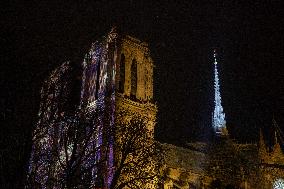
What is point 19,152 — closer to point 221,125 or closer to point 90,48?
point 90,48

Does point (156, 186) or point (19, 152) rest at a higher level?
point (19, 152)

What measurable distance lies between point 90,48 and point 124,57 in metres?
6.22

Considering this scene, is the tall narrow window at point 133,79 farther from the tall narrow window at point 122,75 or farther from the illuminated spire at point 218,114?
the illuminated spire at point 218,114

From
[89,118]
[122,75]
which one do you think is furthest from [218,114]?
[89,118]

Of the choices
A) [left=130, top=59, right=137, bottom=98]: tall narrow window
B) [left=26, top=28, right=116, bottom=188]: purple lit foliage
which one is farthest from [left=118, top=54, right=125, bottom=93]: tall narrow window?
[left=130, top=59, right=137, bottom=98]: tall narrow window

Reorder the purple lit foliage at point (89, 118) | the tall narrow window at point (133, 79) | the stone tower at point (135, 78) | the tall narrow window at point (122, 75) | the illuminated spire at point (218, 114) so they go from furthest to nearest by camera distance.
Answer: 1. the illuminated spire at point (218, 114)
2. the tall narrow window at point (133, 79)
3. the tall narrow window at point (122, 75)
4. the stone tower at point (135, 78)
5. the purple lit foliage at point (89, 118)

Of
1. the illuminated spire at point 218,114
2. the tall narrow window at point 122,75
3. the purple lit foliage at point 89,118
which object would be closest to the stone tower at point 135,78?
the tall narrow window at point 122,75

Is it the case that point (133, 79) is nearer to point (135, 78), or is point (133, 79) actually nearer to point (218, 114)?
point (135, 78)

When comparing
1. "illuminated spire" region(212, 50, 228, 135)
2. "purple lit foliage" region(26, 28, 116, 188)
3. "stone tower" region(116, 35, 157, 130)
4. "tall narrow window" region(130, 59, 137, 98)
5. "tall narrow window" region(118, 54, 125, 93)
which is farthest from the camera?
"illuminated spire" region(212, 50, 228, 135)

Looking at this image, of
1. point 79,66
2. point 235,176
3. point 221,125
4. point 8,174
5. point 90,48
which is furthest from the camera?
point 221,125

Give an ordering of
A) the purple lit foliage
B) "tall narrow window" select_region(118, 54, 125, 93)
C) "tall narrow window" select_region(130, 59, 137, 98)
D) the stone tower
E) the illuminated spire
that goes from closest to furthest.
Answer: the purple lit foliage, the stone tower, "tall narrow window" select_region(118, 54, 125, 93), "tall narrow window" select_region(130, 59, 137, 98), the illuminated spire

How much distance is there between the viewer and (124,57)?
46906 millimetres

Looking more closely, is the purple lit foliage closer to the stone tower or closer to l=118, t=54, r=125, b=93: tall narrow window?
the stone tower

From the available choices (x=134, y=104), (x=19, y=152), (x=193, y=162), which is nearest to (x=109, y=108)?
(x=134, y=104)
